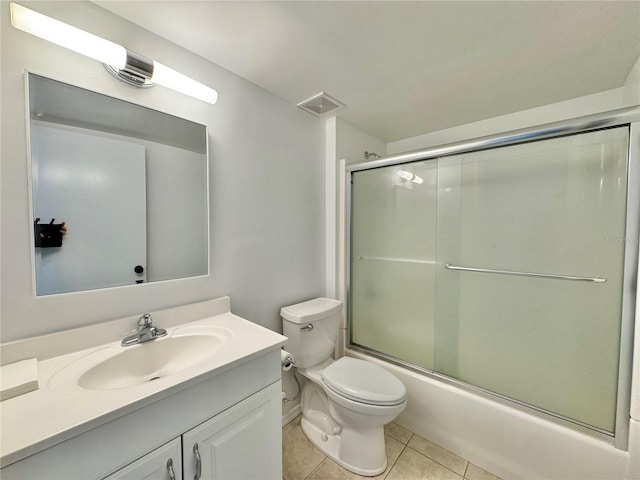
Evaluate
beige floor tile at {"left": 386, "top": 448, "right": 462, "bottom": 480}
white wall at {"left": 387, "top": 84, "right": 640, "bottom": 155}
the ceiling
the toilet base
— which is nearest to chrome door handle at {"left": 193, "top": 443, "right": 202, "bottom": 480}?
the toilet base

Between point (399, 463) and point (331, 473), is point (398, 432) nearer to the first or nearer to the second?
point (399, 463)

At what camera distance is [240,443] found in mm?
897

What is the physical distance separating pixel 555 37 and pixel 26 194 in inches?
83.8

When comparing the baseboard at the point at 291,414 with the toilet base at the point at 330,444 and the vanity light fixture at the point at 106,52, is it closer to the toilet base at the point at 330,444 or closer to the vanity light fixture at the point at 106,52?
the toilet base at the point at 330,444

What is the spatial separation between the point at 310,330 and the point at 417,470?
92 cm

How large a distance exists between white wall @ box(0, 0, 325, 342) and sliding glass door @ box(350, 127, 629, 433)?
1.73ft

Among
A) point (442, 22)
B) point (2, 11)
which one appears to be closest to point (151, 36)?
point (2, 11)

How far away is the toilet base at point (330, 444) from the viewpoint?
51.6 inches

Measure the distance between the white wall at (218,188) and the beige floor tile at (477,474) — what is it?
130 cm

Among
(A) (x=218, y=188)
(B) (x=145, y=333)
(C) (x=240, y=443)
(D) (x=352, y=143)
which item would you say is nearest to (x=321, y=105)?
(D) (x=352, y=143)

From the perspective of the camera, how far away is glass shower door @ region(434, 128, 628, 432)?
1.16 metres

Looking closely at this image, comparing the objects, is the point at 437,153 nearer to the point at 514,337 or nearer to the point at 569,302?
the point at 569,302

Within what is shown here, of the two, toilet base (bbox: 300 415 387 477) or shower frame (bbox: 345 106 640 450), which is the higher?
shower frame (bbox: 345 106 640 450)

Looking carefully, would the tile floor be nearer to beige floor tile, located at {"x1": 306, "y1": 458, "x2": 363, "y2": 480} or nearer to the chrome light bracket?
beige floor tile, located at {"x1": 306, "y1": 458, "x2": 363, "y2": 480}
